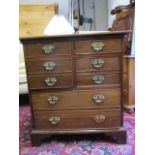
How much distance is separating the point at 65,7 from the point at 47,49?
5.44 feet

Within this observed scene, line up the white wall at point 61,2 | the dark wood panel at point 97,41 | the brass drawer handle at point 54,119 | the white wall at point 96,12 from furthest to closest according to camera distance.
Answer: the white wall at point 61,2 → the white wall at point 96,12 → the brass drawer handle at point 54,119 → the dark wood panel at point 97,41

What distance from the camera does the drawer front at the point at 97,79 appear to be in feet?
4.70

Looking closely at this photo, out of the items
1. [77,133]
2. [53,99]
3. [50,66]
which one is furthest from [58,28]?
[77,133]

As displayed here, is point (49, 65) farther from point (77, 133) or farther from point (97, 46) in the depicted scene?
point (77, 133)

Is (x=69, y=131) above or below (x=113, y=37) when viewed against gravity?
below

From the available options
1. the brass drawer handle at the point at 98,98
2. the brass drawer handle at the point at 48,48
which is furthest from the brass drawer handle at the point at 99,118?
the brass drawer handle at the point at 48,48

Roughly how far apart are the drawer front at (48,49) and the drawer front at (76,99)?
27 centimetres

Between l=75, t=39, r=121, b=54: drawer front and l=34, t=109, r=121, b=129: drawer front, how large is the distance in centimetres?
41

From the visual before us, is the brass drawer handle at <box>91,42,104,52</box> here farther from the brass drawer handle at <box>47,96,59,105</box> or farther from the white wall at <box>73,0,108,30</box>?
the white wall at <box>73,0,108,30</box>

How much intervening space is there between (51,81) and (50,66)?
0.10 m

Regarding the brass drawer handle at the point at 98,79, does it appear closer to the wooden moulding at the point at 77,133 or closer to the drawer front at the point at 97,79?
the drawer front at the point at 97,79

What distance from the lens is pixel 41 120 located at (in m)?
1.51
